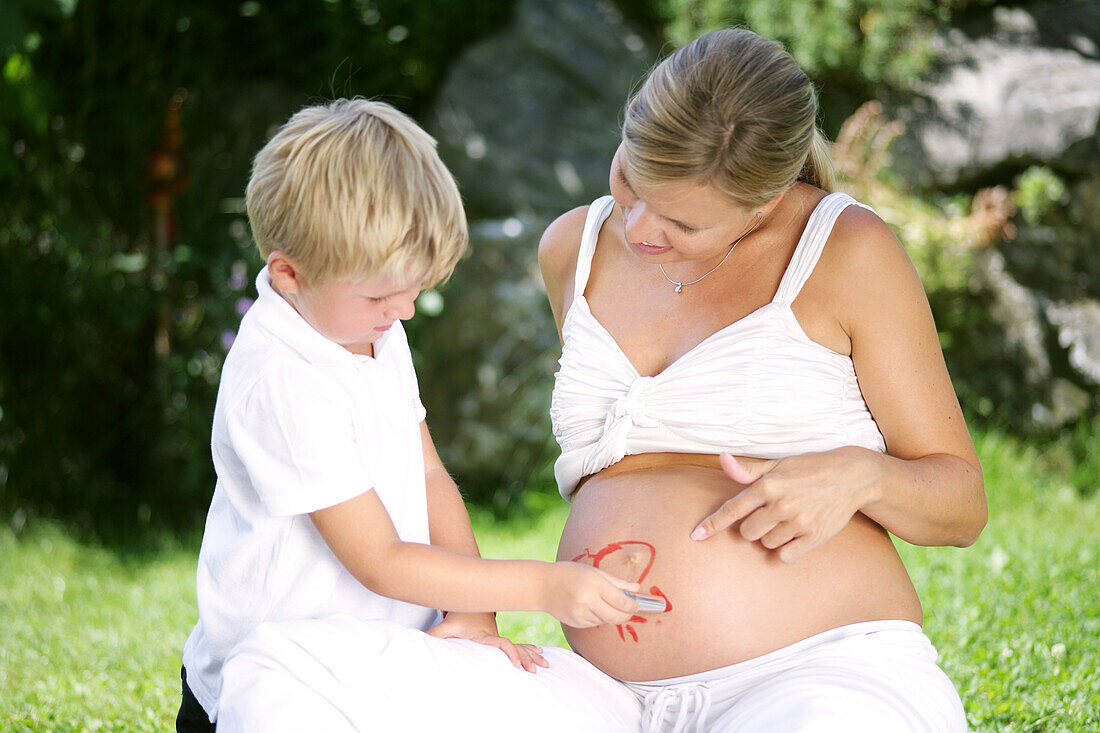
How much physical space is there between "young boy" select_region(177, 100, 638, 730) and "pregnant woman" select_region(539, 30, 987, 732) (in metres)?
0.18

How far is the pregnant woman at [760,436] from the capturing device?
1744 millimetres

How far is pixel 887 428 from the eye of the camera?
6.27 feet

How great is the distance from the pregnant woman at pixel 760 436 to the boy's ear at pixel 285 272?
0.62m

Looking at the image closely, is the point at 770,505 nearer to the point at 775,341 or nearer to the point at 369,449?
the point at 775,341

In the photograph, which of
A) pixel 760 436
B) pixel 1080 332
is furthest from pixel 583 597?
pixel 1080 332

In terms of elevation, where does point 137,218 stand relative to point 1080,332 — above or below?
above

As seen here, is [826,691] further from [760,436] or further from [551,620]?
[551,620]

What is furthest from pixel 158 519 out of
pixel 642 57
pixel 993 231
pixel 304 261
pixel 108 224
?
pixel 993 231

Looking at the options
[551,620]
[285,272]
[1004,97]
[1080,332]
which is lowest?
[1080,332]

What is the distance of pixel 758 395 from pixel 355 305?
74cm

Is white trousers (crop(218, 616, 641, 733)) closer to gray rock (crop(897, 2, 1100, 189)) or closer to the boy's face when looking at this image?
the boy's face

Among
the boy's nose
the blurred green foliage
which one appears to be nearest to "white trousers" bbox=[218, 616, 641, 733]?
the boy's nose

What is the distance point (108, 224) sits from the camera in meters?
5.25

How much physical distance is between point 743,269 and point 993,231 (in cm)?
369
